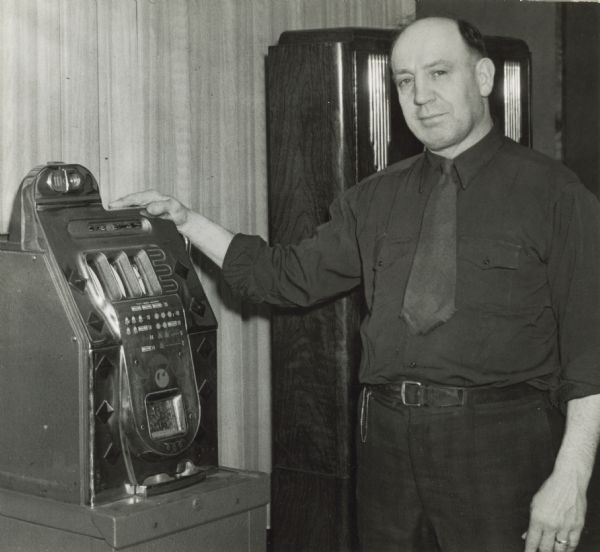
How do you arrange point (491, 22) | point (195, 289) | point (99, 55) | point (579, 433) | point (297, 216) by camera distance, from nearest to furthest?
point (579, 433), point (195, 289), point (99, 55), point (297, 216), point (491, 22)

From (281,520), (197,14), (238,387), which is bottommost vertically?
(281,520)

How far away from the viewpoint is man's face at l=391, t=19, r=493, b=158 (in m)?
2.73

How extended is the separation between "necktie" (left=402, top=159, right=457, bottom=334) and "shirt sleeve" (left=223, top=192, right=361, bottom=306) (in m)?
0.29

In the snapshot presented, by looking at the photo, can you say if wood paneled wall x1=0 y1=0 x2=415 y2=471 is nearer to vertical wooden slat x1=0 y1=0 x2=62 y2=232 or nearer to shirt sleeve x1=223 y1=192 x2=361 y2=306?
vertical wooden slat x1=0 y1=0 x2=62 y2=232

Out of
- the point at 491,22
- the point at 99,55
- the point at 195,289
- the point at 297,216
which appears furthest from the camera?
the point at 491,22

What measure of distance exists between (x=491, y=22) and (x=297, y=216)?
79.4 inches

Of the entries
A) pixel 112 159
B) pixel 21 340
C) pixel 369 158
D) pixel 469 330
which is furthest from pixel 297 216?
pixel 21 340

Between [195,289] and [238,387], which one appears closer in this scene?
[195,289]

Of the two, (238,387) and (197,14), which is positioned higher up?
(197,14)

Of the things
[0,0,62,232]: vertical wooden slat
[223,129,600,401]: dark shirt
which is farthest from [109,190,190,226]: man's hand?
[223,129,600,401]: dark shirt

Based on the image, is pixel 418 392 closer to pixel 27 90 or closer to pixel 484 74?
pixel 484 74

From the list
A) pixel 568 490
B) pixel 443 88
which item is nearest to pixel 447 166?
pixel 443 88

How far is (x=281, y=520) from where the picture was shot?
343cm

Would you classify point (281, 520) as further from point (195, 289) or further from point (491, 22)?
point (491, 22)
